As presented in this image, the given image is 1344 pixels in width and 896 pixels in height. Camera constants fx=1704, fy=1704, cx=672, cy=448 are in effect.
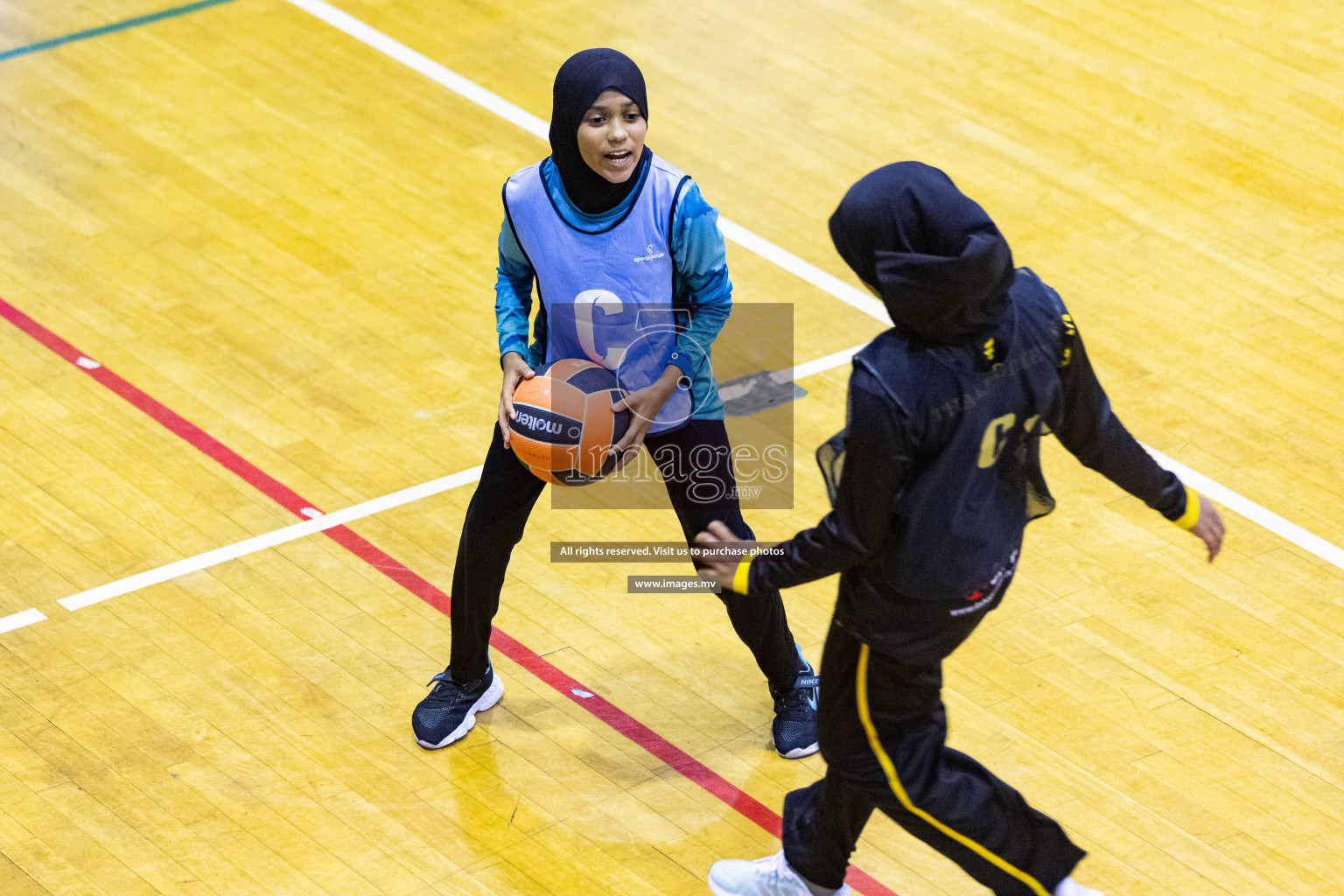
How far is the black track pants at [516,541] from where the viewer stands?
15.4ft

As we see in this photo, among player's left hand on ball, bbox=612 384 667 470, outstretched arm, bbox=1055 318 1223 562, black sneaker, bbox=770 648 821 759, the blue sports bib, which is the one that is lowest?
black sneaker, bbox=770 648 821 759

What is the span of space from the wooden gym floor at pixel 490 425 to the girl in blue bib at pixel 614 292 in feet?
2.37

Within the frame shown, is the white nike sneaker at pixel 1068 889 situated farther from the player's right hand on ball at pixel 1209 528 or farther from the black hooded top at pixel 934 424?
the player's right hand on ball at pixel 1209 528

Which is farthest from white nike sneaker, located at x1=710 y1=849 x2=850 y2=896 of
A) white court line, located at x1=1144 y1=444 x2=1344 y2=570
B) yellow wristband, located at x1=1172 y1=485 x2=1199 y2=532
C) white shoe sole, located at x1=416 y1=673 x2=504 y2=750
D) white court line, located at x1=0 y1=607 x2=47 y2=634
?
white court line, located at x1=0 y1=607 x2=47 y2=634

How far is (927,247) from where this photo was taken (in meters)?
3.40

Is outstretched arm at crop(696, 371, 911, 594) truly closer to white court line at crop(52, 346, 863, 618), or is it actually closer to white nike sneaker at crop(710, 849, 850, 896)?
white nike sneaker at crop(710, 849, 850, 896)

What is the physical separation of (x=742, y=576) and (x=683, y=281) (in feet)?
3.59

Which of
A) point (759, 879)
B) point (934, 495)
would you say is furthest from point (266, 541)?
point (934, 495)

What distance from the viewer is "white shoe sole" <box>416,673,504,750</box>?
5.06 metres

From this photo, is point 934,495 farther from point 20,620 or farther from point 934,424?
point 20,620

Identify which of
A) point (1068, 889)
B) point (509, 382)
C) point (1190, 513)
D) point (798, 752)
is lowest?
point (798, 752)

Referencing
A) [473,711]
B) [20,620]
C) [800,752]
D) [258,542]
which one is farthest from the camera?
[258,542]

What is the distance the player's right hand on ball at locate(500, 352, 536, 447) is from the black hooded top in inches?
43.9

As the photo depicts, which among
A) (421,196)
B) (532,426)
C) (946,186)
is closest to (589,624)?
(532,426)
